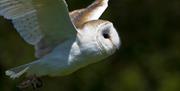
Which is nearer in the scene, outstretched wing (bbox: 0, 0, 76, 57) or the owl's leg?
outstretched wing (bbox: 0, 0, 76, 57)

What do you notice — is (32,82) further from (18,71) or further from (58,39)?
(58,39)

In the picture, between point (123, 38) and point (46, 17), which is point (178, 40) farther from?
point (46, 17)

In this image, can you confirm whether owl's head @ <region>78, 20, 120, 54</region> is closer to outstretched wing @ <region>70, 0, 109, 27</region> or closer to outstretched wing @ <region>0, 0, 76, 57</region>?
outstretched wing @ <region>0, 0, 76, 57</region>

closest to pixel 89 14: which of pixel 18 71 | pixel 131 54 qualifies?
pixel 18 71

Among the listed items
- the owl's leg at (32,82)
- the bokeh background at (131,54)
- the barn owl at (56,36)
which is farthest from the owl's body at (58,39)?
the bokeh background at (131,54)

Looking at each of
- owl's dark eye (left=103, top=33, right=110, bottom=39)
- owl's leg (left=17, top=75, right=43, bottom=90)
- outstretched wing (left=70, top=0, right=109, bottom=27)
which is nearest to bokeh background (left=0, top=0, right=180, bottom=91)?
outstretched wing (left=70, top=0, right=109, bottom=27)

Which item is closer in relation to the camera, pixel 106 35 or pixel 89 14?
pixel 106 35

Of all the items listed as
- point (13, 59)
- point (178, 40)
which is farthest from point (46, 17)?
point (178, 40)
